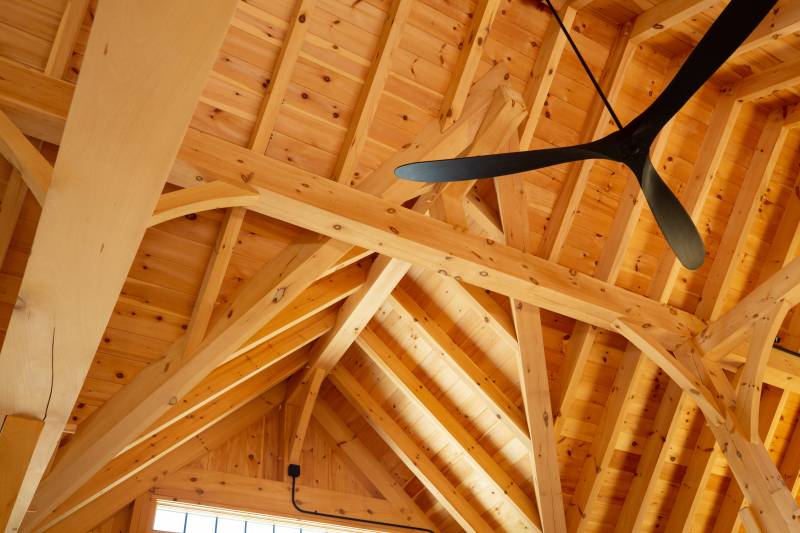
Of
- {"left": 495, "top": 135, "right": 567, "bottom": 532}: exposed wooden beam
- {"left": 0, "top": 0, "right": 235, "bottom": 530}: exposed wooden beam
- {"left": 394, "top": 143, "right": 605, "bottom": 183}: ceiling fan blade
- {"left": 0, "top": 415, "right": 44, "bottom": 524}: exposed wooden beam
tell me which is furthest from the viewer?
{"left": 495, "top": 135, "right": 567, "bottom": 532}: exposed wooden beam

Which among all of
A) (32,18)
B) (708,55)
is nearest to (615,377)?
(708,55)

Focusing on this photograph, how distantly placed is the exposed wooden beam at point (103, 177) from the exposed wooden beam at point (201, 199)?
673mm

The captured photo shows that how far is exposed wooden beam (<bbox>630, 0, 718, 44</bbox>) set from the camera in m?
3.36

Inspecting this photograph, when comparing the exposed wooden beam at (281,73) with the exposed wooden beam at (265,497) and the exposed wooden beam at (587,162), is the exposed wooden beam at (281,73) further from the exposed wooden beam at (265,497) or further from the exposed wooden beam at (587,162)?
the exposed wooden beam at (265,497)

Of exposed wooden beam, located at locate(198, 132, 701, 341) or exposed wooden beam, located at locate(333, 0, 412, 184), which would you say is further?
exposed wooden beam, located at locate(333, 0, 412, 184)

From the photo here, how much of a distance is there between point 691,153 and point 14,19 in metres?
3.26

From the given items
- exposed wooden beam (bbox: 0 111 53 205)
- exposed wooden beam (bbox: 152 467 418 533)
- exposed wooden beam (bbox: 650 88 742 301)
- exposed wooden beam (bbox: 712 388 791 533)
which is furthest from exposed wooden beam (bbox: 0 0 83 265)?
exposed wooden beam (bbox: 712 388 791 533)

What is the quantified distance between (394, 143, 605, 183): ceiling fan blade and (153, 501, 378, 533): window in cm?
311

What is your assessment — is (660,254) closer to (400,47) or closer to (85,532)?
(400,47)

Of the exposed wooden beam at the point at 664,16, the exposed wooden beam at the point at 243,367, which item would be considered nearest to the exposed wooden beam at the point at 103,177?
the exposed wooden beam at the point at 243,367

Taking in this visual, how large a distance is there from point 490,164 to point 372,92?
1.27 metres

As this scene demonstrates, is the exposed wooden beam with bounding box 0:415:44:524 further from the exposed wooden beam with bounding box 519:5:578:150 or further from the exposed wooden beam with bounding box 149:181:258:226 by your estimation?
the exposed wooden beam with bounding box 519:5:578:150

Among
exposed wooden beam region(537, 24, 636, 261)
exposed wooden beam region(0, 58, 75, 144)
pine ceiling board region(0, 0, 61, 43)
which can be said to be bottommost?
exposed wooden beam region(0, 58, 75, 144)

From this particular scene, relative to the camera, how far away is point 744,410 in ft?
11.4
